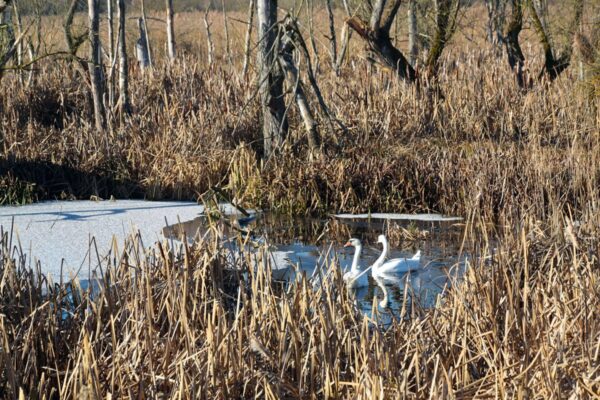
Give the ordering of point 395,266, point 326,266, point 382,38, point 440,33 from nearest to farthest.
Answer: point 326,266
point 395,266
point 382,38
point 440,33

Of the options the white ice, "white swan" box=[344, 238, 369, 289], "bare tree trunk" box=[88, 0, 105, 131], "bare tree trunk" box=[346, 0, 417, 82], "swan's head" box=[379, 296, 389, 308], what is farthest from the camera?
"bare tree trunk" box=[346, 0, 417, 82]

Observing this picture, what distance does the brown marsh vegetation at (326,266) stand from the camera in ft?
11.4

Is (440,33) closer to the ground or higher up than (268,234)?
higher up

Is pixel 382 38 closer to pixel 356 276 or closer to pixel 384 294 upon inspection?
pixel 356 276

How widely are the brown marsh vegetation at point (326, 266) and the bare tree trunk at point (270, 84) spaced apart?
0.30 metres

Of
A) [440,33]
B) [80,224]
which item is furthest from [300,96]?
[440,33]

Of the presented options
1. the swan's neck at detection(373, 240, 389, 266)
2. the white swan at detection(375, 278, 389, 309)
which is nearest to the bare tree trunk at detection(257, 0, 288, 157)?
the swan's neck at detection(373, 240, 389, 266)

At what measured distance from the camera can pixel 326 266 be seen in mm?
4980

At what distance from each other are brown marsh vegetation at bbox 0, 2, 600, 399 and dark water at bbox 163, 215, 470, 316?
1.36 feet

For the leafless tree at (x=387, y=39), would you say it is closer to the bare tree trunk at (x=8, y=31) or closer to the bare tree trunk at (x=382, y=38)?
the bare tree trunk at (x=382, y=38)

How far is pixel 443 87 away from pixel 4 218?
20.0 feet

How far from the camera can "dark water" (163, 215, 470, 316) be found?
6.27 metres

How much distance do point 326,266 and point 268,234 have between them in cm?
292

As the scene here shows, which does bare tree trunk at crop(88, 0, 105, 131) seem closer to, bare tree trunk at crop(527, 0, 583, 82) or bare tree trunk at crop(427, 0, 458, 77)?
bare tree trunk at crop(427, 0, 458, 77)
